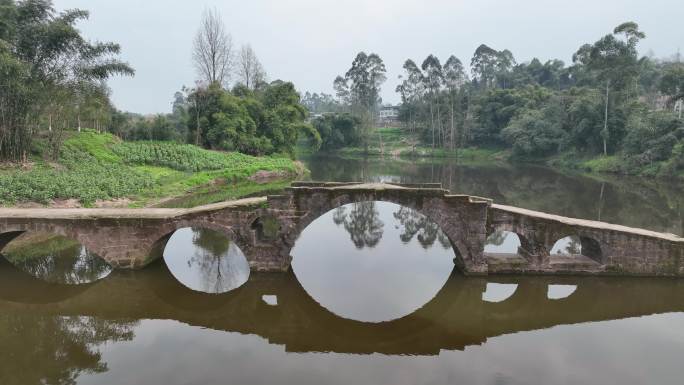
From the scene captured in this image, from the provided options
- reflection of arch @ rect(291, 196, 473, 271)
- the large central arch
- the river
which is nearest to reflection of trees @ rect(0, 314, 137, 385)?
the river

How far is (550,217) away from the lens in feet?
44.3

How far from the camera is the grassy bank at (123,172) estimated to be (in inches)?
766

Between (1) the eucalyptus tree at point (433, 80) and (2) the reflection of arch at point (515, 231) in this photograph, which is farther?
(1) the eucalyptus tree at point (433, 80)

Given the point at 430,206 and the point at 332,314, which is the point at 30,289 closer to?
the point at 332,314

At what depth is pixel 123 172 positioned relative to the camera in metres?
27.6

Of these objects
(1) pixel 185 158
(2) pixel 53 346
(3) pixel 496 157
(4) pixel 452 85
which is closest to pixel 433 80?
(4) pixel 452 85

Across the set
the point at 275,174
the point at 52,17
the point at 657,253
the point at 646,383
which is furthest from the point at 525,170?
the point at 52,17

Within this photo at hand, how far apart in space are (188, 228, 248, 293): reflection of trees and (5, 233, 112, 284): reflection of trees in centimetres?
326

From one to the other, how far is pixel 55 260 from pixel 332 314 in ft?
37.5

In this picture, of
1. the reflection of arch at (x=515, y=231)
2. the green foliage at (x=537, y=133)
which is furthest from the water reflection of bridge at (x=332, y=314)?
the green foliage at (x=537, y=133)

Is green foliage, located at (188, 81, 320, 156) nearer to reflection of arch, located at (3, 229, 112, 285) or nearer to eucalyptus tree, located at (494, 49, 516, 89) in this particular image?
reflection of arch, located at (3, 229, 112, 285)

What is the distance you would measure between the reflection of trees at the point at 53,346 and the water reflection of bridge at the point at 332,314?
18.0 inches

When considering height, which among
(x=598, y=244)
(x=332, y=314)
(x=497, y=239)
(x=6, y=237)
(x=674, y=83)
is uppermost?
(x=674, y=83)

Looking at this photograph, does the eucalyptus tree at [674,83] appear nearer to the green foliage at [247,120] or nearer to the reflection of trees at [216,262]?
the green foliage at [247,120]
